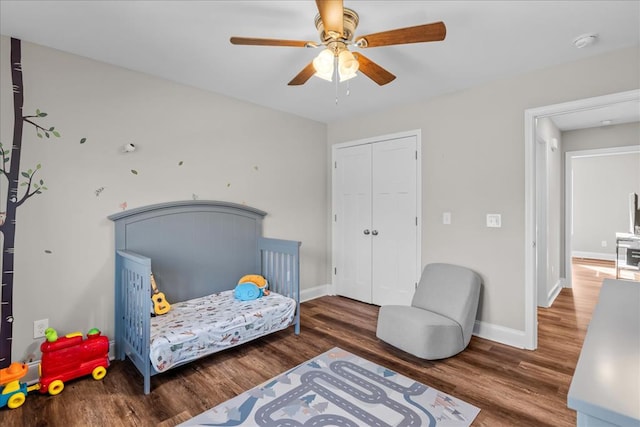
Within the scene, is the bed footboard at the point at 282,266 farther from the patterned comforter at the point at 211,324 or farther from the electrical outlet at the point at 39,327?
the electrical outlet at the point at 39,327

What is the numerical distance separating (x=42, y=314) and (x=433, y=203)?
344 centimetres

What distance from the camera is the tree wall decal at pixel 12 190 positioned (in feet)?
7.01

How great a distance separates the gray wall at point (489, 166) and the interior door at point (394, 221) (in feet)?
0.56

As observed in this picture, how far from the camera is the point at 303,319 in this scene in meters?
3.47

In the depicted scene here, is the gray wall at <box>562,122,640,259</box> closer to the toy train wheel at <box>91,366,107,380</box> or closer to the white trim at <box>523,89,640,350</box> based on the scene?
the white trim at <box>523,89,640,350</box>

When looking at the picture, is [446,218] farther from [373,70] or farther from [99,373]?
[99,373]

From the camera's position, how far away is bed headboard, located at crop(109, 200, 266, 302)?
2.72m

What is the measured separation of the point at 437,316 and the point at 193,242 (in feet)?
7.49

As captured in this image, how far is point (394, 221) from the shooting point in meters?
3.73

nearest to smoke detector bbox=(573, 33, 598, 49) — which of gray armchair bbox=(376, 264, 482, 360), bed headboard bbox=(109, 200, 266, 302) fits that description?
gray armchair bbox=(376, 264, 482, 360)

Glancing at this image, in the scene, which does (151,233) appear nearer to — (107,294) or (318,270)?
(107,294)

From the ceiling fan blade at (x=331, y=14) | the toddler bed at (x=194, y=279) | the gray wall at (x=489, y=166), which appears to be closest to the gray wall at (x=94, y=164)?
the toddler bed at (x=194, y=279)

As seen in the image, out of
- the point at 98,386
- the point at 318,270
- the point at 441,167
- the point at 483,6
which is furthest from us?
the point at 318,270

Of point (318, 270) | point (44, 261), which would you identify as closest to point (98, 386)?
point (44, 261)
